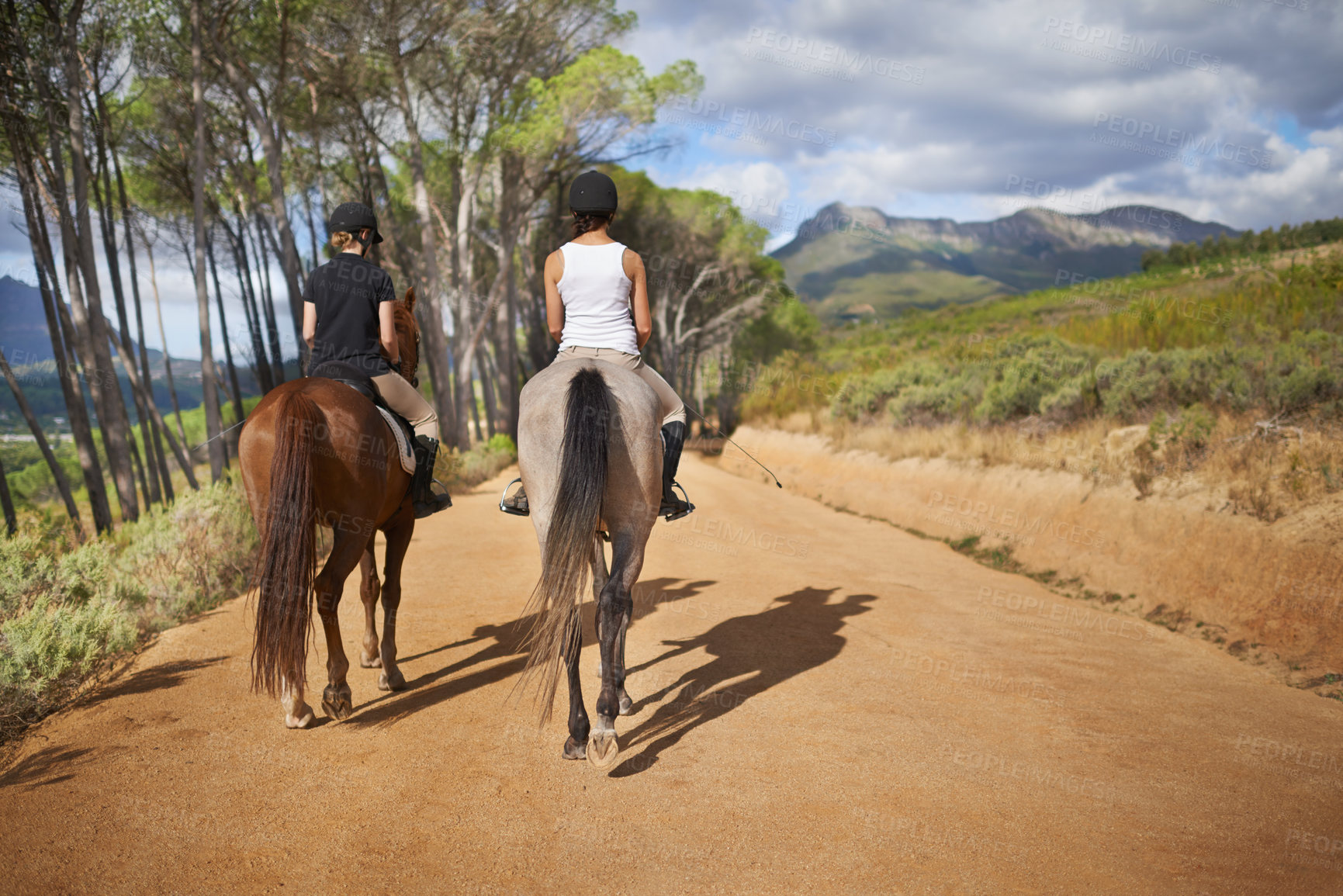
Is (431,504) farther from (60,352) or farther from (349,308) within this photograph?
(60,352)

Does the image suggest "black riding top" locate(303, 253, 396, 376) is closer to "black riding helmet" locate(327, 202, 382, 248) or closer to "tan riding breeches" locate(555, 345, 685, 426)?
"black riding helmet" locate(327, 202, 382, 248)

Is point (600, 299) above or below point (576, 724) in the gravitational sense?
above

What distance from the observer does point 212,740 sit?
13.1ft

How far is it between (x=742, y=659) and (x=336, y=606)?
290 centimetres

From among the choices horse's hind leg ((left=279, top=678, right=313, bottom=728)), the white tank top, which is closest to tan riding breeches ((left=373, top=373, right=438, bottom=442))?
the white tank top

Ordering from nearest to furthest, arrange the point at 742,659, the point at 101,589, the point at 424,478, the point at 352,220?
the point at 352,220, the point at 424,478, the point at 742,659, the point at 101,589

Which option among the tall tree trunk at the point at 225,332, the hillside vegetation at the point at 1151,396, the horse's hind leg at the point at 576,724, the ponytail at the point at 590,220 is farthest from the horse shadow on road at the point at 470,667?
the tall tree trunk at the point at 225,332

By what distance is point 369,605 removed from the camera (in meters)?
5.14

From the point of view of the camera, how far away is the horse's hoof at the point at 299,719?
416 cm

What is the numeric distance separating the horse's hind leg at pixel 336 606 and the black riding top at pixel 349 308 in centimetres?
111

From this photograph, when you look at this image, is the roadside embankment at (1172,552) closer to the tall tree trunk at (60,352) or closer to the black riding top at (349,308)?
the black riding top at (349,308)

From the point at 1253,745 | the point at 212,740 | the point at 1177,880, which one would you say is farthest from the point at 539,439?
the point at 1253,745

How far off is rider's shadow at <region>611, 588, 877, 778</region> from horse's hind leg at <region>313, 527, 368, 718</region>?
5.44ft

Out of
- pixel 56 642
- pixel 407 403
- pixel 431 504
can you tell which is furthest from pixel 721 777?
pixel 56 642
